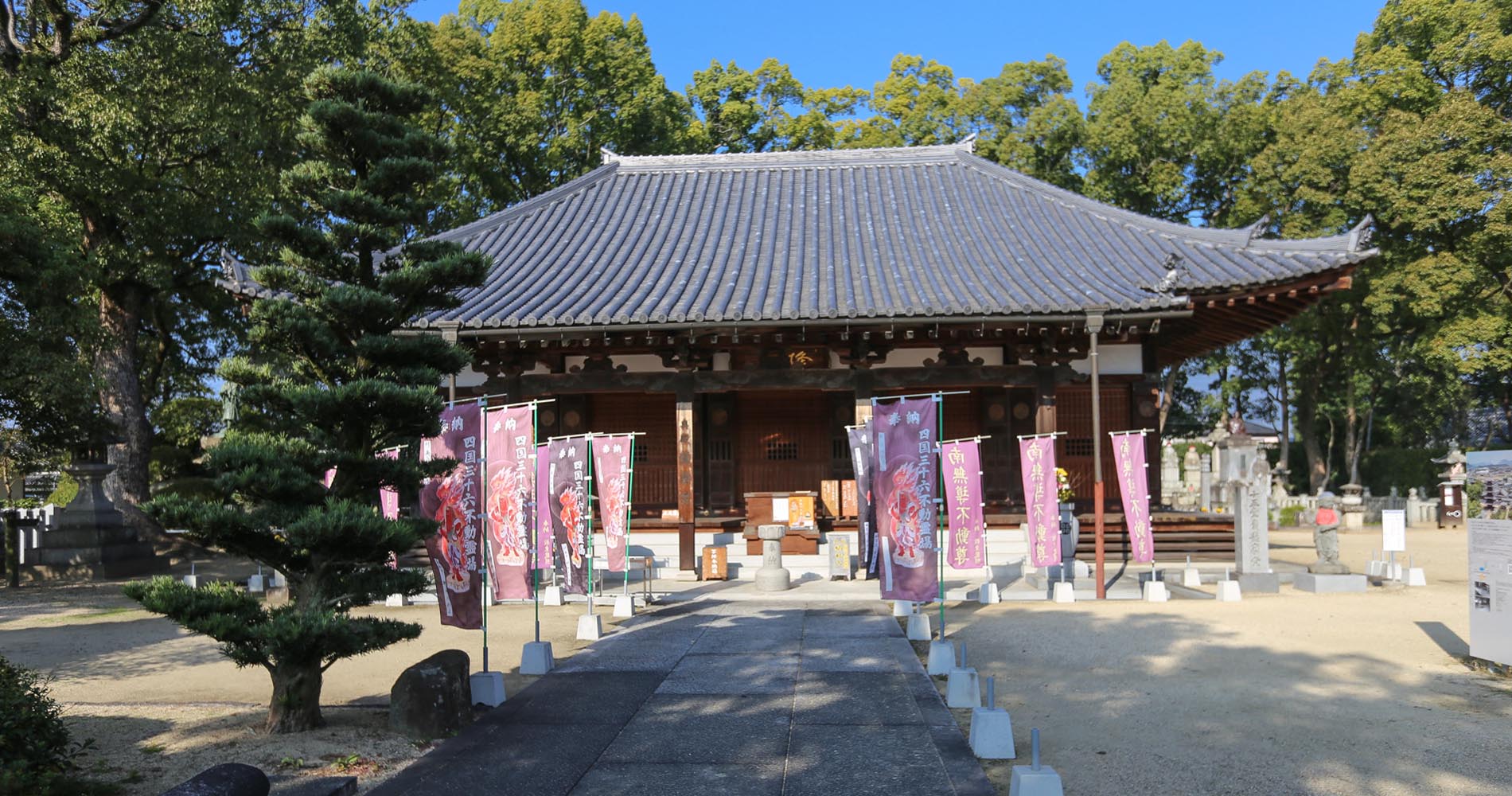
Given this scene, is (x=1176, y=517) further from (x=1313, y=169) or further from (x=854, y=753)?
(x=1313, y=169)

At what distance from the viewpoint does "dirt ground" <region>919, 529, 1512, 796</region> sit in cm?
599

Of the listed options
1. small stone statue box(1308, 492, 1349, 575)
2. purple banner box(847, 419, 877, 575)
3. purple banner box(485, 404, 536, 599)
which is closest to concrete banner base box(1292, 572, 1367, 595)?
small stone statue box(1308, 492, 1349, 575)

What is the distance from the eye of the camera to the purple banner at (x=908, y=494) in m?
9.42

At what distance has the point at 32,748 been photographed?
213 inches

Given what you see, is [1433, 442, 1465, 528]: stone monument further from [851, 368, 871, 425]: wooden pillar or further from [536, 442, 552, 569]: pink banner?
[536, 442, 552, 569]: pink banner

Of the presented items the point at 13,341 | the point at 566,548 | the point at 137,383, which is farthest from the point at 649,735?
the point at 137,383

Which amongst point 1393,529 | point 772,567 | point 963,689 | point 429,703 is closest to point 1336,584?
point 1393,529

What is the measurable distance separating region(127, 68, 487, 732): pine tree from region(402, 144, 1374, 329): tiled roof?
291 inches

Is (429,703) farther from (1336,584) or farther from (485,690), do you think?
(1336,584)

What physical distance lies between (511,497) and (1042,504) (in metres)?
7.25

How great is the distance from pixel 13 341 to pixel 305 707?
9603 millimetres

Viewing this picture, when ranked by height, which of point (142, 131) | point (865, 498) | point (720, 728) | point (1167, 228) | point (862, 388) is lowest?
point (720, 728)

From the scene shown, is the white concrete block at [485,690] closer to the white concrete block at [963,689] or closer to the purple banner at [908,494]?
the white concrete block at [963,689]

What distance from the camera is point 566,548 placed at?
11.5 m
